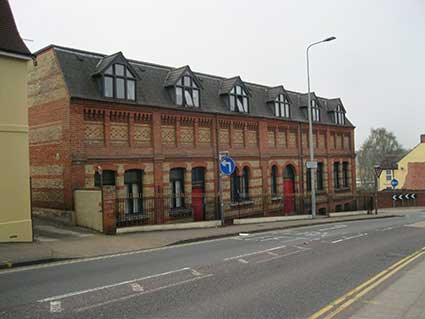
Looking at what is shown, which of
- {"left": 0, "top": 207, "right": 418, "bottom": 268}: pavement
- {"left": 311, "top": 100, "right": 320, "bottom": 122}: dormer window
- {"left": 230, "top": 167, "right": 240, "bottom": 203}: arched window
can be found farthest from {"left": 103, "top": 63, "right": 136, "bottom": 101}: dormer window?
{"left": 311, "top": 100, "right": 320, "bottom": 122}: dormer window

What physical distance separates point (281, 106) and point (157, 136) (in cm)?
1307

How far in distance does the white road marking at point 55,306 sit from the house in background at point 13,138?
7.63m

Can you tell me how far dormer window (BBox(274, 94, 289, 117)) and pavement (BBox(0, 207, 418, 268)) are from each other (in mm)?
14210

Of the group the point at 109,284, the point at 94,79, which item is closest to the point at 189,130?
the point at 94,79

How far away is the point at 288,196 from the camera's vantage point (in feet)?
103

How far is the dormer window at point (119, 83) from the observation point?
66.6 ft

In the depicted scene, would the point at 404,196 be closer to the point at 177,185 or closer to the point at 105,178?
the point at 177,185

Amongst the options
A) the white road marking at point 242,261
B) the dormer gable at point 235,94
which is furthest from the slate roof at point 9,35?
the dormer gable at point 235,94

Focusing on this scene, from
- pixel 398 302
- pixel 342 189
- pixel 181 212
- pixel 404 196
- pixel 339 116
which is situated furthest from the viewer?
pixel 404 196

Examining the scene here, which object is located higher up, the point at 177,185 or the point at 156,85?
the point at 156,85

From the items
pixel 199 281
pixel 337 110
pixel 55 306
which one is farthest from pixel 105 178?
pixel 337 110

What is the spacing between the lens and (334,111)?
126 feet

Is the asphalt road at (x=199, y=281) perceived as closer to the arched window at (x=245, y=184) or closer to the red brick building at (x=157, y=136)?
the red brick building at (x=157, y=136)

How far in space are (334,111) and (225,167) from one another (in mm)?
22935
